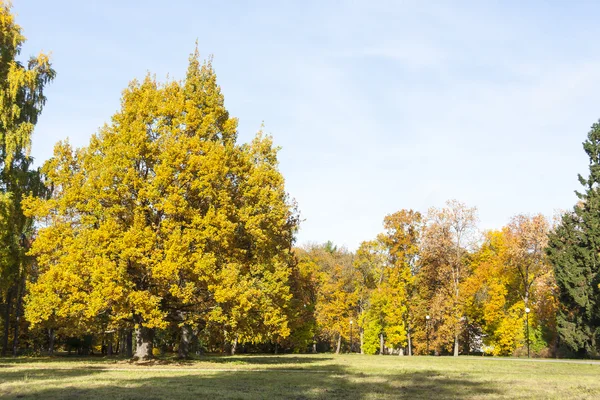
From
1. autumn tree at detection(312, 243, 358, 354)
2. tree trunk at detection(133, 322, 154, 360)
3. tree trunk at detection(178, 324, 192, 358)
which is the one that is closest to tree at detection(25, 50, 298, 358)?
tree trunk at detection(133, 322, 154, 360)

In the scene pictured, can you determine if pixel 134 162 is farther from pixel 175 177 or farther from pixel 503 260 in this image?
pixel 503 260

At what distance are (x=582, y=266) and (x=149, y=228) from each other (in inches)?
1390

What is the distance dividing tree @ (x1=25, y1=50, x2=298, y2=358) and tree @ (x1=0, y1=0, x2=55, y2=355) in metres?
1.48

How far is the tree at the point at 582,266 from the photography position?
4406cm

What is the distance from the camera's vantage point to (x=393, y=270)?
2329 inches

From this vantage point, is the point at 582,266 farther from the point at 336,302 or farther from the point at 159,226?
the point at 159,226

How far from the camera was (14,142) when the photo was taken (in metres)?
28.8

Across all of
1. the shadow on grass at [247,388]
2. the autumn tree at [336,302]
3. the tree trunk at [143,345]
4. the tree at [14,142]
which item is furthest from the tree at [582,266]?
the tree at [14,142]

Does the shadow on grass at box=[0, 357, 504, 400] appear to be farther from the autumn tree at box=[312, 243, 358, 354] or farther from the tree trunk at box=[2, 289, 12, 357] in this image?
the autumn tree at box=[312, 243, 358, 354]

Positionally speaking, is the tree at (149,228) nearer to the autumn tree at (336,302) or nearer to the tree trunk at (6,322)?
the tree trunk at (6,322)

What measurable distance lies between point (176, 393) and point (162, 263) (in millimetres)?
11556

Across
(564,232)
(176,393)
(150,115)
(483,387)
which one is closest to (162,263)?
(150,115)

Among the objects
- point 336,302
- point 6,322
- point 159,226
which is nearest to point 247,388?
point 159,226

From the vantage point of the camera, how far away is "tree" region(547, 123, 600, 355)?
44062mm
